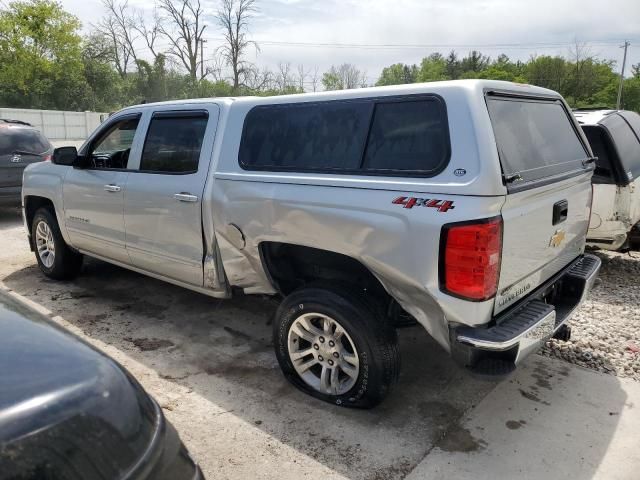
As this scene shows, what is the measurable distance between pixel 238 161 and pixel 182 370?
1.56m

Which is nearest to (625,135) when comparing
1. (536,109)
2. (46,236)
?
(536,109)

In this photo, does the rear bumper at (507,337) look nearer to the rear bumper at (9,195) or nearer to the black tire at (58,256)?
the black tire at (58,256)

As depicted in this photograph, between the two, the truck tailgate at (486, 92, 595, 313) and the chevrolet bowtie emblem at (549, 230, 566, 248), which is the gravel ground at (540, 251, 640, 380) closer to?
the truck tailgate at (486, 92, 595, 313)

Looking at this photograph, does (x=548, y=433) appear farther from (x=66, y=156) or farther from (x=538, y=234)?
(x=66, y=156)

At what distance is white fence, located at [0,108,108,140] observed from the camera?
28.3 metres

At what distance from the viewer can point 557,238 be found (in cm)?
330

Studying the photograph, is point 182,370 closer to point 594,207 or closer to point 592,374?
point 592,374


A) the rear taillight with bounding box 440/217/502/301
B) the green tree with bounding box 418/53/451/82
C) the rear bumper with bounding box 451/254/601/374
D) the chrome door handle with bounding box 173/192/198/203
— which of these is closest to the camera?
the rear taillight with bounding box 440/217/502/301

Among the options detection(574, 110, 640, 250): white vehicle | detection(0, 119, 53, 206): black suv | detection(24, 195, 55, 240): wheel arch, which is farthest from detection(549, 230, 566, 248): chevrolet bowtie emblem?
detection(0, 119, 53, 206): black suv

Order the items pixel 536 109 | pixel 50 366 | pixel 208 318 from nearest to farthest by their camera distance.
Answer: pixel 50 366, pixel 536 109, pixel 208 318

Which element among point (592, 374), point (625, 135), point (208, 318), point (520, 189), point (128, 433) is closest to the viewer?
point (128, 433)

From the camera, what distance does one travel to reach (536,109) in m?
3.46

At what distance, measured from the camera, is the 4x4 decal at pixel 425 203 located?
262 centimetres

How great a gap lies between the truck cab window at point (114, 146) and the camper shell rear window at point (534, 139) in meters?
3.18
